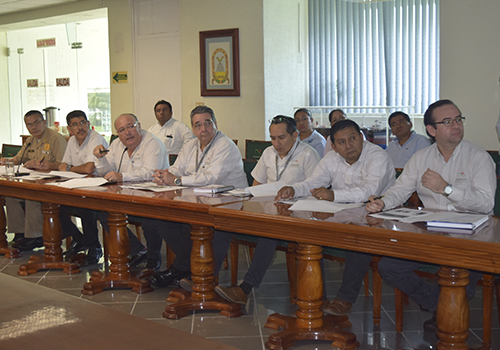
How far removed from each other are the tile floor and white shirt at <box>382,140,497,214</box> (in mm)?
703

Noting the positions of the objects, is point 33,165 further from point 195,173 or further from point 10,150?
point 195,173

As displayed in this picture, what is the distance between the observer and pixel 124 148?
4383mm

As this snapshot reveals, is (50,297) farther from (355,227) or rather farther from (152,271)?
(152,271)

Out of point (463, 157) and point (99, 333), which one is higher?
point (463, 157)

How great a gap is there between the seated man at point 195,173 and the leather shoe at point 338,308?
3.61ft

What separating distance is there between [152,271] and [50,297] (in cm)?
261

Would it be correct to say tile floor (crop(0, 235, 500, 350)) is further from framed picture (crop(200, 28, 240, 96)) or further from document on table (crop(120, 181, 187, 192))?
framed picture (crop(200, 28, 240, 96))

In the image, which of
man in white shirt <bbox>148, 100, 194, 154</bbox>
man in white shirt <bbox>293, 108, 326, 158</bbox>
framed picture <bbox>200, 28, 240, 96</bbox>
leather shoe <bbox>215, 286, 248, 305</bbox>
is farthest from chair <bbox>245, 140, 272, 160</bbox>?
leather shoe <bbox>215, 286, 248, 305</bbox>

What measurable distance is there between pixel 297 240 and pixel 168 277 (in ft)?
4.78

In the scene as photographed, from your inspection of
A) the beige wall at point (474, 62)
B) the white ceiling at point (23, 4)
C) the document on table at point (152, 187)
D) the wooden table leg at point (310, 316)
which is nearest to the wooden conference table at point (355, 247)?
the wooden table leg at point (310, 316)

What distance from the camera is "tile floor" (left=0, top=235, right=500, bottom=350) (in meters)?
2.71

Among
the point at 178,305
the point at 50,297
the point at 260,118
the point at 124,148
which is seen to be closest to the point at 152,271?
the point at 178,305

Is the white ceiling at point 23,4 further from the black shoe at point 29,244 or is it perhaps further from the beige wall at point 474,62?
the beige wall at point 474,62

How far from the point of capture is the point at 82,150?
15.7 ft
